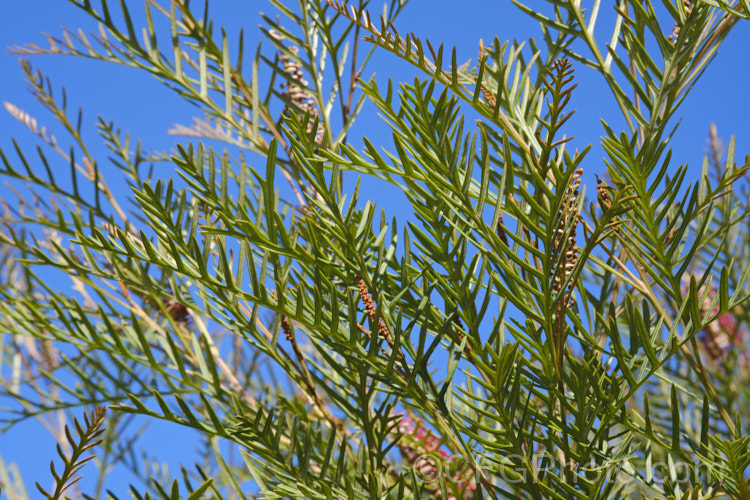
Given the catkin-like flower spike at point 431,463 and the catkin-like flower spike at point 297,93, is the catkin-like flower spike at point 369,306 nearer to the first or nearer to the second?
the catkin-like flower spike at point 431,463

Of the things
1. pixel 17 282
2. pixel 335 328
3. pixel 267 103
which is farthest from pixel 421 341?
pixel 17 282

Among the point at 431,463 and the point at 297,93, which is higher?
the point at 297,93

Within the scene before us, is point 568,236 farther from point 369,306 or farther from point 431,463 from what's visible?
point 431,463

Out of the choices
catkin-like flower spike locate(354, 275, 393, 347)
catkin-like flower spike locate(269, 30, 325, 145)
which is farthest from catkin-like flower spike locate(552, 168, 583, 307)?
catkin-like flower spike locate(269, 30, 325, 145)

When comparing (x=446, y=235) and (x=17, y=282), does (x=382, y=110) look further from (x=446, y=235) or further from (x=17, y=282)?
(x=17, y=282)

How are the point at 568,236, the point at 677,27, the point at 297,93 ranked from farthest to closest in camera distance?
the point at 297,93
the point at 677,27
the point at 568,236

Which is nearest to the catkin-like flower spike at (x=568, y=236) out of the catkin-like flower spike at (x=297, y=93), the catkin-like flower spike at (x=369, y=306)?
the catkin-like flower spike at (x=369, y=306)

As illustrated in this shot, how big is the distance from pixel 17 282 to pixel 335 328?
1.04 metres

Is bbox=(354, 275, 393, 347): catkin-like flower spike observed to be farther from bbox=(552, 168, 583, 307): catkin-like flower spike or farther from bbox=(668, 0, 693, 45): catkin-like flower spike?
bbox=(668, 0, 693, 45): catkin-like flower spike

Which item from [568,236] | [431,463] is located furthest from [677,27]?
[431,463]

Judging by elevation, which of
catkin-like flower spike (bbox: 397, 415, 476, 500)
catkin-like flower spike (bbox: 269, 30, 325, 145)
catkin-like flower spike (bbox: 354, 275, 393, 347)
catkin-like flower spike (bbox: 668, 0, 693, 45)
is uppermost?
catkin-like flower spike (bbox: 269, 30, 325, 145)

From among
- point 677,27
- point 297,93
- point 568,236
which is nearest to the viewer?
point 568,236

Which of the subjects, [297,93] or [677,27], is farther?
[297,93]

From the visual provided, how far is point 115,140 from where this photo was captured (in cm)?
77
